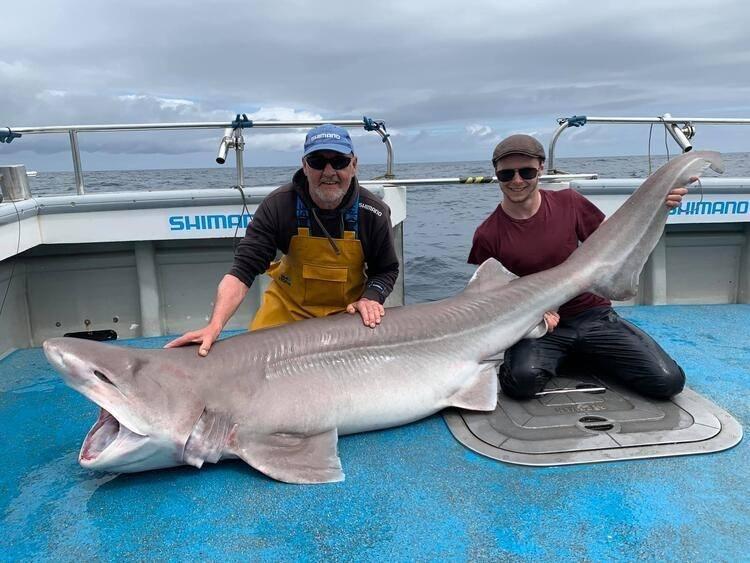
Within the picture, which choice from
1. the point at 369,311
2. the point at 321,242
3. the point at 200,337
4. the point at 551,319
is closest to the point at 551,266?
the point at 551,319

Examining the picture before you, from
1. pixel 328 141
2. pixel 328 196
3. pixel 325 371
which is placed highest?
pixel 328 141

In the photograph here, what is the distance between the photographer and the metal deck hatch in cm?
336

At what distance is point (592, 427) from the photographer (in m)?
3.65

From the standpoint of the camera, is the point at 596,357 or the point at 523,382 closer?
the point at 523,382

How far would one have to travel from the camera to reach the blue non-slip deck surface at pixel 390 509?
8.68 ft

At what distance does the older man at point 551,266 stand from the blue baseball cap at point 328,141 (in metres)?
1.16

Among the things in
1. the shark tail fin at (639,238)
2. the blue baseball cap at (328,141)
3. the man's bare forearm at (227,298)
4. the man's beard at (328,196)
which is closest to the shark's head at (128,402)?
the man's bare forearm at (227,298)

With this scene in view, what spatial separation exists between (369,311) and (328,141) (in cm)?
123

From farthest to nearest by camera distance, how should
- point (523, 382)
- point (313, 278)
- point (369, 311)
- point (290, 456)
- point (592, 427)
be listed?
point (313, 278), point (523, 382), point (369, 311), point (592, 427), point (290, 456)

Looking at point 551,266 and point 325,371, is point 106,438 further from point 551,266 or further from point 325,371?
point 551,266

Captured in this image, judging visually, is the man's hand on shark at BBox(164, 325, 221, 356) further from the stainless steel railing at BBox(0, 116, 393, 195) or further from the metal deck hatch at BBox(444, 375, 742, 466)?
the stainless steel railing at BBox(0, 116, 393, 195)

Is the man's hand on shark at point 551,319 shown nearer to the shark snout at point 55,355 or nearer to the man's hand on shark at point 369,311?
the man's hand on shark at point 369,311

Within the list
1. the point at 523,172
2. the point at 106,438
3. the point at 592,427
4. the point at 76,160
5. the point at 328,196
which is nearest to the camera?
the point at 106,438

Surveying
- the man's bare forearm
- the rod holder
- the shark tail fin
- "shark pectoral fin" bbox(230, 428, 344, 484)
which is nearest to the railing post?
the man's bare forearm
